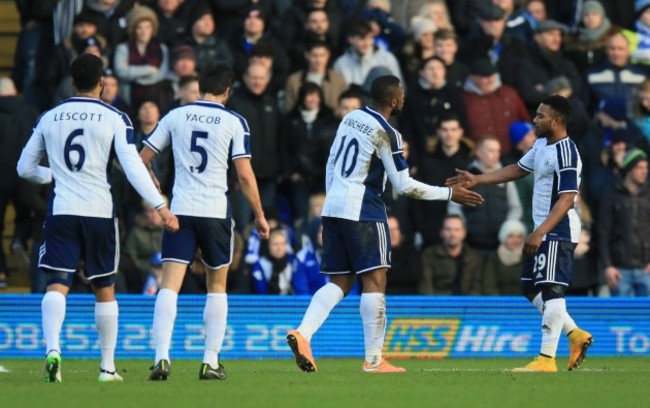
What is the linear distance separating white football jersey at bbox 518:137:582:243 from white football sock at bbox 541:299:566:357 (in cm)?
58

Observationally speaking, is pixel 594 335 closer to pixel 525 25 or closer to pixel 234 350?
pixel 234 350

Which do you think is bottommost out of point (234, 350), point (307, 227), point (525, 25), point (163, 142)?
point (234, 350)

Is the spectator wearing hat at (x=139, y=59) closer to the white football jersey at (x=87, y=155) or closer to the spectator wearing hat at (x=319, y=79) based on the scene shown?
the spectator wearing hat at (x=319, y=79)

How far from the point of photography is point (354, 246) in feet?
43.4

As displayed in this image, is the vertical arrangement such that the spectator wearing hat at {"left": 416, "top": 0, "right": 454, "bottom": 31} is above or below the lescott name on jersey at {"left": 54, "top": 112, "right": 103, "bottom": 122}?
above

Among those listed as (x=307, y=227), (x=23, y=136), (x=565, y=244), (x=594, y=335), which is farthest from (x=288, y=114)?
(x=565, y=244)

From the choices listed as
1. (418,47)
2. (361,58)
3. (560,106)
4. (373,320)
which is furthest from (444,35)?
(373,320)

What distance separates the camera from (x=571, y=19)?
72.5 feet

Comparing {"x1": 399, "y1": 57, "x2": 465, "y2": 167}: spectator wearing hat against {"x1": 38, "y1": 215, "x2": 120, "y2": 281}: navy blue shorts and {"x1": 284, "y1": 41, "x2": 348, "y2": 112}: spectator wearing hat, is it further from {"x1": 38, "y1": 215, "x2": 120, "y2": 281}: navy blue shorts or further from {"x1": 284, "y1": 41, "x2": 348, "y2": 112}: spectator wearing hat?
{"x1": 38, "y1": 215, "x2": 120, "y2": 281}: navy blue shorts

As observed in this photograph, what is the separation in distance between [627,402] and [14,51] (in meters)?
13.7

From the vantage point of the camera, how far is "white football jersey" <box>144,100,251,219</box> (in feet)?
40.6

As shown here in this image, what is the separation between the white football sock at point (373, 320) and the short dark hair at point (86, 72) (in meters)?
2.95

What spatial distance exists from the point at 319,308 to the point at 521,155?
6774mm

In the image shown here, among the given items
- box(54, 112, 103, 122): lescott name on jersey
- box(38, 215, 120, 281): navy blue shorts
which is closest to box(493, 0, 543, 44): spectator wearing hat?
box(54, 112, 103, 122): lescott name on jersey
